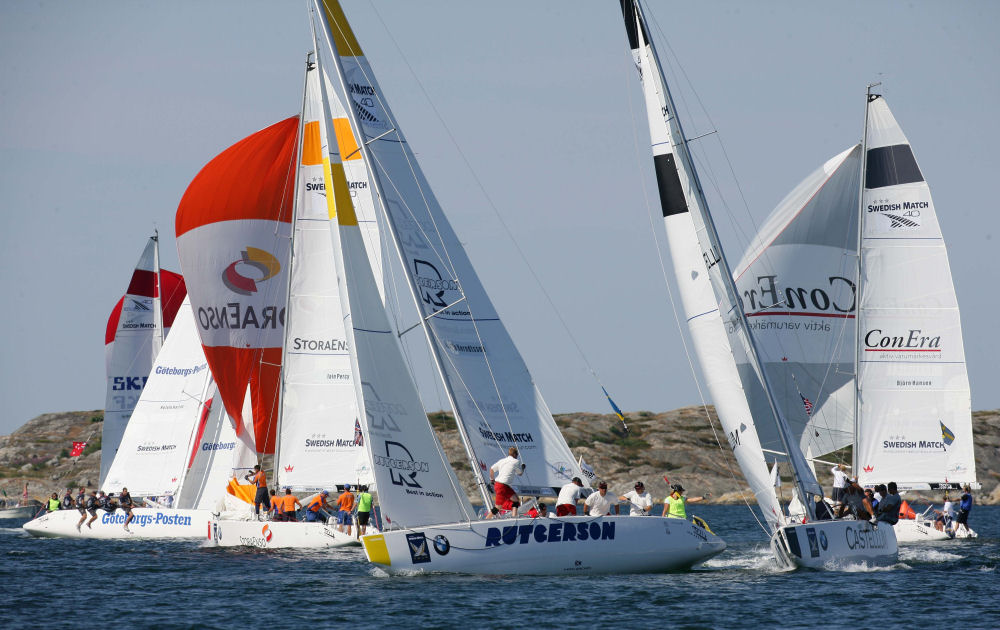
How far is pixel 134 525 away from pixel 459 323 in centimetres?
1784

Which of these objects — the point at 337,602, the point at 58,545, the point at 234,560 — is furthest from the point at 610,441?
the point at 337,602

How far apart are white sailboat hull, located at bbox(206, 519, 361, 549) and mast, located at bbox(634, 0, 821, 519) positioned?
1096 cm

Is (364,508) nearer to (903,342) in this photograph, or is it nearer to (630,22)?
(630,22)

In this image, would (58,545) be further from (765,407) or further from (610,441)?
(610,441)

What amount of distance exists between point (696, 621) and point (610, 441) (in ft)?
243

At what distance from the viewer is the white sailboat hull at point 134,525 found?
34.0 metres

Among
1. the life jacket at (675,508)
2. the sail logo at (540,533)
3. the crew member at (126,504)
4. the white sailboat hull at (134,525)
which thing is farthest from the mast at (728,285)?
the crew member at (126,504)

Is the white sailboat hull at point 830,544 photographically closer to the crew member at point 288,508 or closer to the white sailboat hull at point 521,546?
the white sailboat hull at point 521,546

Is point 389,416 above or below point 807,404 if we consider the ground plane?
below

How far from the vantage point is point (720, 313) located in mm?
21625

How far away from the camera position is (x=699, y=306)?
21.6 metres

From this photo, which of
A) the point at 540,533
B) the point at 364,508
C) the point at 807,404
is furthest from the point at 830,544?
the point at 807,404

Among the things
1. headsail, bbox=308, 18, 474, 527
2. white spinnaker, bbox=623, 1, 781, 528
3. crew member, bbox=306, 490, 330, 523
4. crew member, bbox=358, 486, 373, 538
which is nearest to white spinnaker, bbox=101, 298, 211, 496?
crew member, bbox=306, 490, 330, 523

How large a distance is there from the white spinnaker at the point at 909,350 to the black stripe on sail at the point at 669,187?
11147mm
